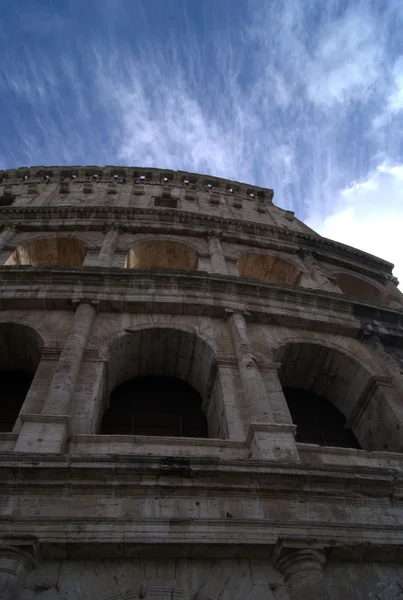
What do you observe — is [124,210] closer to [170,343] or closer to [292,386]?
[170,343]

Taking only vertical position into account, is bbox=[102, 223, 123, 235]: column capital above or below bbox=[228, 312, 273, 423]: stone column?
above

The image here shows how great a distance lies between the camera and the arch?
417 inches

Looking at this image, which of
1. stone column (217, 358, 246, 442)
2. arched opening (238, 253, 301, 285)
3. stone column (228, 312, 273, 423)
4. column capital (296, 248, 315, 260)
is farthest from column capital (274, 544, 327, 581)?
column capital (296, 248, 315, 260)

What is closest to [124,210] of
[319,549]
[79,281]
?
[79,281]

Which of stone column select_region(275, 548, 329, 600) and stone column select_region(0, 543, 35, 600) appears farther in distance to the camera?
stone column select_region(275, 548, 329, 600)

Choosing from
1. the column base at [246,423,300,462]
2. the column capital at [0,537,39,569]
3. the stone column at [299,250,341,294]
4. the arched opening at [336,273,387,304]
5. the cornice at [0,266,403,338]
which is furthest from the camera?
the arched opening at [336,273,387,304]

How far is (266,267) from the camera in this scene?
642 inches

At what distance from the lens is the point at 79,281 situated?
1134 centimetres

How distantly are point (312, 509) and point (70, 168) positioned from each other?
1967 cm

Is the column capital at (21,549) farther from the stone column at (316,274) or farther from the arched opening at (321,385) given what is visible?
the stone column at (316,274)

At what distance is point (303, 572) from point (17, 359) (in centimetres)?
737

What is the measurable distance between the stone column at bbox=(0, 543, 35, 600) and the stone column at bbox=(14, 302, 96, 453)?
1.45 metres

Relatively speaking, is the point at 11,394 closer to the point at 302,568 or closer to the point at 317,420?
the point at 317,420

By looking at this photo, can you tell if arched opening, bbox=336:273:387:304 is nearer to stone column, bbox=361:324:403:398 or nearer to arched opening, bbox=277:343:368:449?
stone column, bbox=361:324:403:398
